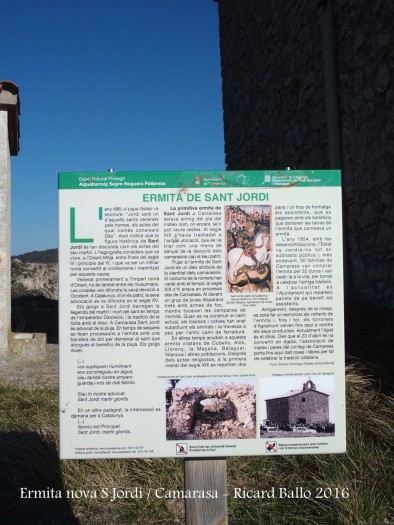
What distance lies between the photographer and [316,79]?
6.10 metres

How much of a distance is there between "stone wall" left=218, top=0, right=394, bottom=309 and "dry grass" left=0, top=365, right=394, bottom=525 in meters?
1.84

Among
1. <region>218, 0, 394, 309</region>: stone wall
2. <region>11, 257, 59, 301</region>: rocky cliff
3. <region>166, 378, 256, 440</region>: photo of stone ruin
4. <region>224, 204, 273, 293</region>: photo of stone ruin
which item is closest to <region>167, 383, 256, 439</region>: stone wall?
<region>166, 378, 256, 440</region>: photo of stone ruin

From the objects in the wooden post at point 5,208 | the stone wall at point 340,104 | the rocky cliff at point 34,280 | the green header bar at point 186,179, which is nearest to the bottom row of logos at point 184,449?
the green header bar at point 186,179

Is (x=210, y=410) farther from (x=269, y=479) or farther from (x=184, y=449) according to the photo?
(x=269, y=479)

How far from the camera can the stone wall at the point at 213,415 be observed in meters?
2.30

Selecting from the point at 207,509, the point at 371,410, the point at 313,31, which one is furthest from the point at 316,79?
the point at 207,509

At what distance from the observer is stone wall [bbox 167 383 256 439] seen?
2.30 metres

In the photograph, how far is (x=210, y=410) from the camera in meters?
2.30

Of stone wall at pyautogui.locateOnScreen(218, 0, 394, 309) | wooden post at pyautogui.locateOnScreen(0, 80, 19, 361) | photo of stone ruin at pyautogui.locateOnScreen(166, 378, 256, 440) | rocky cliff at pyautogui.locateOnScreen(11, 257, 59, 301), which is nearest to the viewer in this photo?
photo of stone ruin at pyautogui.locateOnScreen(166, 378, 256, 440)

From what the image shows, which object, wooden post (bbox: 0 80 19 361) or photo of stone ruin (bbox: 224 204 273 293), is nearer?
photo of stone ruin (bbox: 224 204 273 293)

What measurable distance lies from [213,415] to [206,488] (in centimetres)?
33

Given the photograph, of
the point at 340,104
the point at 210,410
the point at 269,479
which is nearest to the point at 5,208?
the point at 340,104

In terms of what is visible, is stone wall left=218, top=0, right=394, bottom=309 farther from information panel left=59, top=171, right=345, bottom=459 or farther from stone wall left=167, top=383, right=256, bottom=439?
stone wall left=167, top=383, right=256, bottom=439

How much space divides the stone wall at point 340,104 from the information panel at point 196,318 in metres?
2.60
